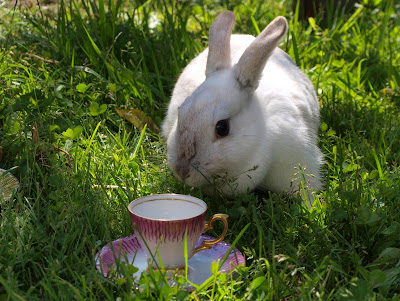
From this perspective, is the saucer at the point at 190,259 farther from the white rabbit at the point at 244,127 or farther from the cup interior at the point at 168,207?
the white rabbit at the point at 244,127

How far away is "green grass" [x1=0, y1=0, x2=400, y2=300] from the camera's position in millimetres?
2100

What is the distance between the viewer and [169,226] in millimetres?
2035

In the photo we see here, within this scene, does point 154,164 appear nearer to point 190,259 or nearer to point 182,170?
point 182,170

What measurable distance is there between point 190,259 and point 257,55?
1.05 m

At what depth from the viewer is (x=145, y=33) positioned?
4242 millimetres

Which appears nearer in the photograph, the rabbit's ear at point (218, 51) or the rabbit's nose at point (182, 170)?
the rabbit's nose at point (182, 170)

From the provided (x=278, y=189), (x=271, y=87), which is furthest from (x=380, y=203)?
(x=271, y=87)

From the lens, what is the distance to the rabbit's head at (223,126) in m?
2.63

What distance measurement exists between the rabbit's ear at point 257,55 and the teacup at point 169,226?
0.87 metres

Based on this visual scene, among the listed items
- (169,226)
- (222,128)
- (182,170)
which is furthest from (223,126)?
(169,226)

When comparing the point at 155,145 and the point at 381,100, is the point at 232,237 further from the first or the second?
the point at 381,100

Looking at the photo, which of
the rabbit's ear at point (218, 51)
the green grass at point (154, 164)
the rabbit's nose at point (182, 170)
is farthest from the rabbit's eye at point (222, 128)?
the rabbit's ear at point (218, 51)

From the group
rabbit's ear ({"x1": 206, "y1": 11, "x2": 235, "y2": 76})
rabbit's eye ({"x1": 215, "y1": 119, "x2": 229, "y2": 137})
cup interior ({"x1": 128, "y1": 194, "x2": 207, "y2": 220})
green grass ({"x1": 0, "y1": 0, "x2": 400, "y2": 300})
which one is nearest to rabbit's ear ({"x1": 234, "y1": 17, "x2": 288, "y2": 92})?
rabbit's ear ({"x1": 206, "y1": 11, "x2": 235, "y2": 76})

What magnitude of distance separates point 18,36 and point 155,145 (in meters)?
1.64
